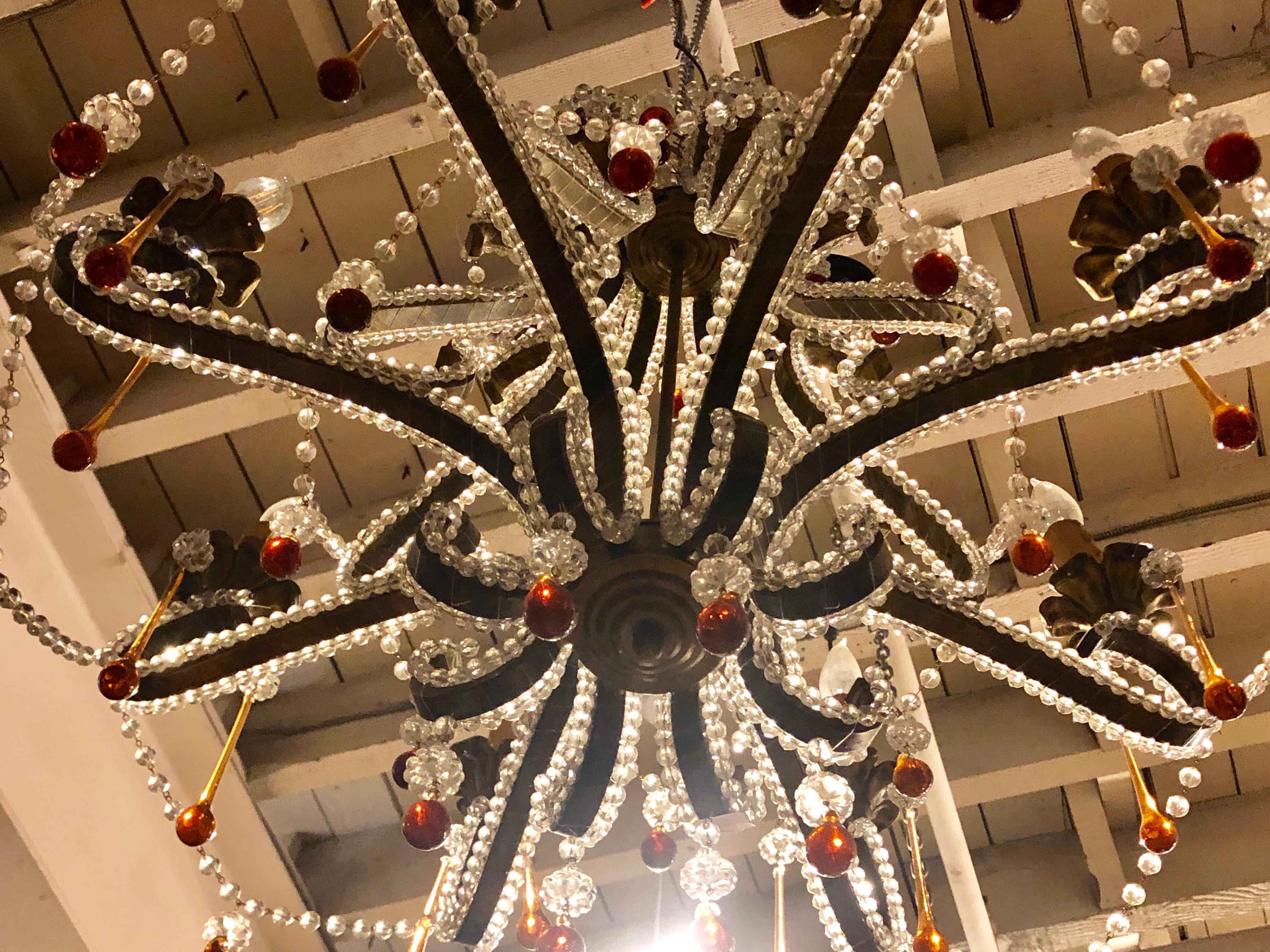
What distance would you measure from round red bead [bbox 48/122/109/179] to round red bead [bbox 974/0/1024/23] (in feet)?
2.75

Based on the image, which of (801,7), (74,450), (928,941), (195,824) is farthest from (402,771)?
(801,7)

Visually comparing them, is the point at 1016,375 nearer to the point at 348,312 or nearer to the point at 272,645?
the point at 348,312

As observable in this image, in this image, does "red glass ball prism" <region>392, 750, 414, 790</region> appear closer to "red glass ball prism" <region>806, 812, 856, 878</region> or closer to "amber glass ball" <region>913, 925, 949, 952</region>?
"red glass ball prism" <region>806, 812, 856, 878</region>

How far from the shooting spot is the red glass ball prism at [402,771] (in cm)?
135

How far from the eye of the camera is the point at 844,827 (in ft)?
Answer: 4.20

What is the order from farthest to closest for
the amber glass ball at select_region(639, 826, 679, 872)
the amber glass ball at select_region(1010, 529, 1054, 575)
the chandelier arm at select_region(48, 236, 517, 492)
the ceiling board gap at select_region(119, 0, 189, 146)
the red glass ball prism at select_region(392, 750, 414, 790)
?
1. the ceiling board gap at select_region(119, 0, 189, 146)
2. the amber glass ball at select_region(639, 826, 679, 872)
3. the red glass ball prism at select_region(392, 750, 414, 790)
4. the amber glass ball at select_region(1010, 529, 1054, 575)
5. the chandelier arm at select_region(48, 236, 517, 492)

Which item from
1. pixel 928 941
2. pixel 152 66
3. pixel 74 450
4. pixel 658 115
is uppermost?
pixel 152 66

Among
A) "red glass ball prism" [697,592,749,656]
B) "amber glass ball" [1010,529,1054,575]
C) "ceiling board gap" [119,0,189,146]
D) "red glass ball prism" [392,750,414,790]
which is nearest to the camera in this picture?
"red glass ball prism" [697,592,749,656]

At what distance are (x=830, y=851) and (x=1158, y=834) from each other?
36cm

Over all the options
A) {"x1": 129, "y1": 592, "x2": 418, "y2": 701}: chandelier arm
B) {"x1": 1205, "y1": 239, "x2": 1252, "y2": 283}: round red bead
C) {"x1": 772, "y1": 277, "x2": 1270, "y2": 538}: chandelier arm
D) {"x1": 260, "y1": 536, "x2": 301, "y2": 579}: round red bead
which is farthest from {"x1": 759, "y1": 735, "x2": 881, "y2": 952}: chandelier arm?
{"x1": 1205, "y1": 239, "x2": 1252, "y2": 283}: round red bead

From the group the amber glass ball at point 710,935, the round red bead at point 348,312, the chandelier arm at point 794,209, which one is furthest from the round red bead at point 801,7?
the amber glass ball at point 710,935

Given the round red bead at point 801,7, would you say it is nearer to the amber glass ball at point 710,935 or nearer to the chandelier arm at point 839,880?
the chandelier arm at point 839,880

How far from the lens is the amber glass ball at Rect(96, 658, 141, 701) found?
3.93 feet

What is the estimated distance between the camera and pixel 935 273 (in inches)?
46.6
